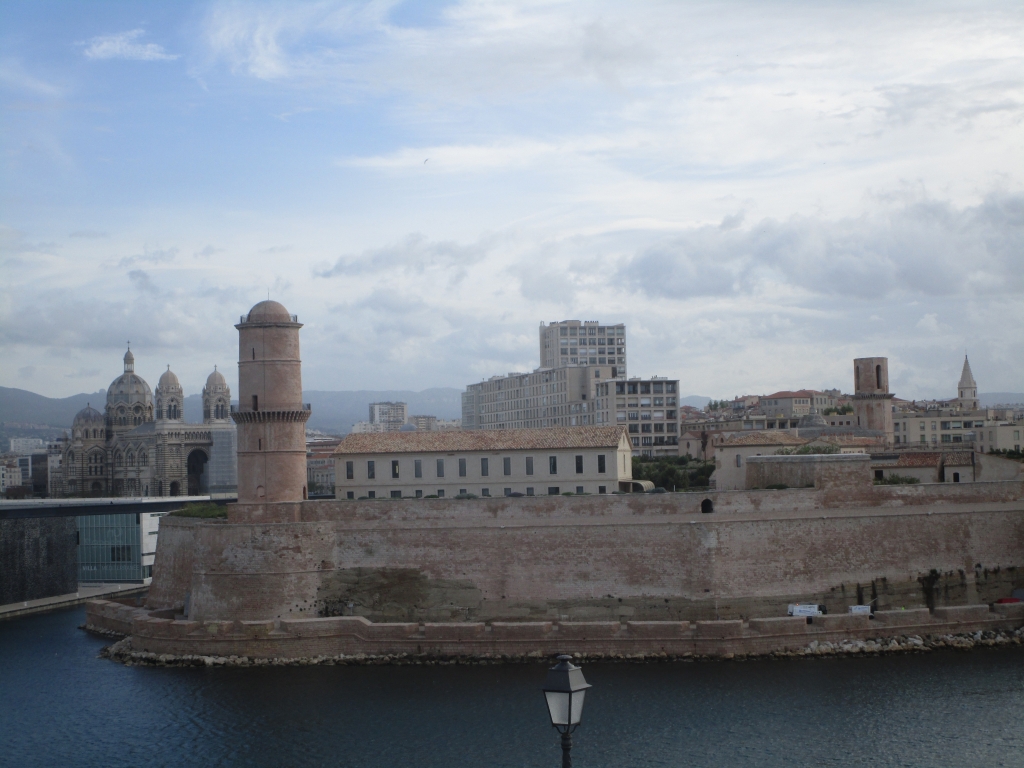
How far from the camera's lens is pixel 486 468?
40.5 m

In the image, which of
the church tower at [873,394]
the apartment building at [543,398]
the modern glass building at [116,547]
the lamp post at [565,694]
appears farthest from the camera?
the apartment building at [543,398]

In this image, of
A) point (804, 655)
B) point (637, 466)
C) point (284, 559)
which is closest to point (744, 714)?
point (804, 655)

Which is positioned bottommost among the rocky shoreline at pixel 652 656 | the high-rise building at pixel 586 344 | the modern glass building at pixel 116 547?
the rocky shoreline at pixel 652 656

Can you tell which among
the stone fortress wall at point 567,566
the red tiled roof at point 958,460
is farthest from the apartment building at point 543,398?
the stone fortress wall at point 567,566

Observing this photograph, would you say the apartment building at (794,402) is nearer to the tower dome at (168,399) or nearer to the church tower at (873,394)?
the church tower at (873,394)

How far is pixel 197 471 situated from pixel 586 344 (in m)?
44.4

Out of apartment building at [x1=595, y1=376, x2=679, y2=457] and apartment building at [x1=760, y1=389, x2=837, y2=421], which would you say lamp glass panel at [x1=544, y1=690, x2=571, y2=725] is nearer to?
apartment building at [x1=595, y1=376, x2=679, y2=457]

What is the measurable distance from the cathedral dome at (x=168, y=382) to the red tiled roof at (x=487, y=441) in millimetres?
89144

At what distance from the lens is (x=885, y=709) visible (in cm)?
2711

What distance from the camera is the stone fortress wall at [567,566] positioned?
33.1 metres

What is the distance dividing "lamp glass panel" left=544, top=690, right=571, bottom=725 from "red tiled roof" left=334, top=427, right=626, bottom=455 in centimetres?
2939

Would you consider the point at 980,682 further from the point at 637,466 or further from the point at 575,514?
the point at 637,466

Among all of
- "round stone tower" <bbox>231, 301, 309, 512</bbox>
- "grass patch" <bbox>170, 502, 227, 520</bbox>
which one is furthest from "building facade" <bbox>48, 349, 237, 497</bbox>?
"round stone tower" <bbox>231, 301, 309, 512</bbox>

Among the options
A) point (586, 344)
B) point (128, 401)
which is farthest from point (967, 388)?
point (128, 401)
